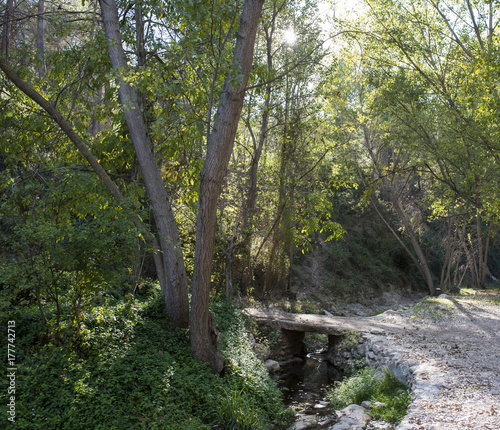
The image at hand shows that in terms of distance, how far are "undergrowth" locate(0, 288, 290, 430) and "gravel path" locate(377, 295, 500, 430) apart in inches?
83.2

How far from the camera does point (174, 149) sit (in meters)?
7.80

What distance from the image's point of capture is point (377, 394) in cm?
616

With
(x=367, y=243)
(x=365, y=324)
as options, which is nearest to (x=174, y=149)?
(x=365, y=324)

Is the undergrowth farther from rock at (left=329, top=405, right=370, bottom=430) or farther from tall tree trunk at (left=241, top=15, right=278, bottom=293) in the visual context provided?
tall tree trunk at (left=241, top=15, right=278, bottom=293)

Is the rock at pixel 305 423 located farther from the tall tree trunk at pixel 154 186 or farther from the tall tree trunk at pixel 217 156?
the tall tree trunk at pixel 154 186

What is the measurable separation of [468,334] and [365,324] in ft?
7.76

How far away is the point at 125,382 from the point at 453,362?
525cm

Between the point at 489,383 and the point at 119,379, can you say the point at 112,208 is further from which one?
the point at 489,383

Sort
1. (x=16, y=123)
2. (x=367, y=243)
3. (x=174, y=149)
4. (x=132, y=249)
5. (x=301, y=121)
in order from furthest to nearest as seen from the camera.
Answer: (x=367, y=243) → (x=301, y=121) → (x=174, y=149) → (x=16, y=123) → (x=132, y=249)

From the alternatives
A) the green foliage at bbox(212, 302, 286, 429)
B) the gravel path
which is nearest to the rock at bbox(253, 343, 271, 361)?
the green foliage at bbox(212, 302, 286, 429)

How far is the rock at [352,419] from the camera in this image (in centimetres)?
511

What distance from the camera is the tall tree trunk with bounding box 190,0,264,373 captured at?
5863 mm

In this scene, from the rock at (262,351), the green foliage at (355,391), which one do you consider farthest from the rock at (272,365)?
the green foliage at (355,391)

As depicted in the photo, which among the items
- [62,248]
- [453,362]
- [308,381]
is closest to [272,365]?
[308,381]
